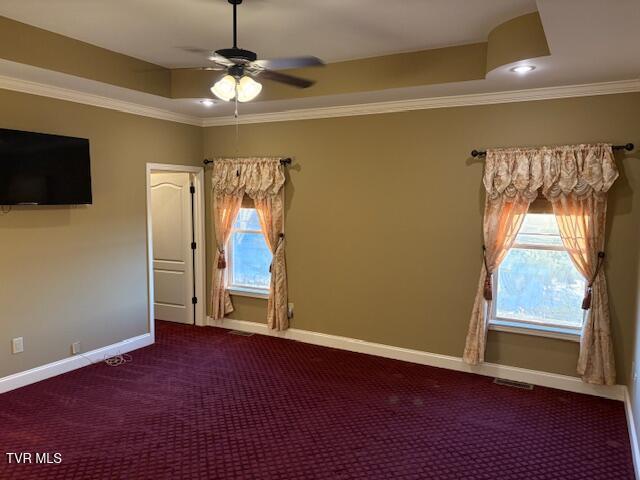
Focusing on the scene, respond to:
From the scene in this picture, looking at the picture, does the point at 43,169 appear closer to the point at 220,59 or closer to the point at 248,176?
the point at 248,176

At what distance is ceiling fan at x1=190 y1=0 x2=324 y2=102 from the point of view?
8.81 ft

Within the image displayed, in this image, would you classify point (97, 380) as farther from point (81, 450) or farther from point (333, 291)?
point (333, 291)

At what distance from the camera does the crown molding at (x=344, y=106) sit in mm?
3809

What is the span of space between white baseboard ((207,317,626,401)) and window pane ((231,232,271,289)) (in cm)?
52

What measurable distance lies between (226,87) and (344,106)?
2185 mm

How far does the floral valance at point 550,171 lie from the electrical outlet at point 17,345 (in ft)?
14.4

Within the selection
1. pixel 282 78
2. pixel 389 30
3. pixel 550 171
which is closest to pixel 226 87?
pixel 282 78

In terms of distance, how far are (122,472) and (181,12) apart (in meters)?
3.02

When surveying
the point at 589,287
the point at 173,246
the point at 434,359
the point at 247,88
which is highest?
the point at 247,88

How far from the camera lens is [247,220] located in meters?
5.73

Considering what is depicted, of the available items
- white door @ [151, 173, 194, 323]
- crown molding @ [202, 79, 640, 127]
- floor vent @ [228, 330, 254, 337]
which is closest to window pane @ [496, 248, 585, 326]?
crown molding @ [202, 79, 640, 127]

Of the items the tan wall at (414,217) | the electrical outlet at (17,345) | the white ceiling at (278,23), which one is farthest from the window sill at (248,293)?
the white ceiling at (278,23)

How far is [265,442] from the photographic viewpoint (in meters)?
3.21

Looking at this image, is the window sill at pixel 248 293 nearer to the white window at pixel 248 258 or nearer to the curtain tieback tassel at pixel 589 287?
the white window at pixel 248 258
